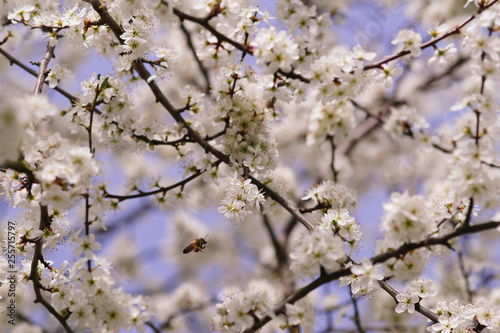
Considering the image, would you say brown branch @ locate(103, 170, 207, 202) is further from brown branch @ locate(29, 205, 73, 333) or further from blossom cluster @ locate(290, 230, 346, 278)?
blossom cluster @ locate(290, 230, 346, 278)

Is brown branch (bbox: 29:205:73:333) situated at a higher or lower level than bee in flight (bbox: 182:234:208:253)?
lower

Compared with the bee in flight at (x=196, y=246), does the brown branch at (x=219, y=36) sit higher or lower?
higher

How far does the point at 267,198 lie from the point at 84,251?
114 centimetres

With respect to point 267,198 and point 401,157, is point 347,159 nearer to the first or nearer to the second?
point 401,157

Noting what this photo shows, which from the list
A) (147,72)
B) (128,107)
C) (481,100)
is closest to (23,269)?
(128,107)

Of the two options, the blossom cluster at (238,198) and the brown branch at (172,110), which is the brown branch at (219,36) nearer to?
the brown branch at (172,110)

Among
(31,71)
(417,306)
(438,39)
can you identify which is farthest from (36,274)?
(438,39)

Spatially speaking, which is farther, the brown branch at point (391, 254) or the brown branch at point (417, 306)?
the brown branch at point (417, 306)

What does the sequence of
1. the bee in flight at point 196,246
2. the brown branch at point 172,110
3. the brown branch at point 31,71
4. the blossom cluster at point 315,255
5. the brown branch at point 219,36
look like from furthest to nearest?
1. the bee in flight at point 196,246
2. the brown branch at point 31,71
3. the brown branch at point 172,110
4. the brown branch at point 219,36
5. the blossom cluster at point 315,255

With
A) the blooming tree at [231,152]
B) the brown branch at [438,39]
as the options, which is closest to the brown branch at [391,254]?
the blooming tree at [231,152]

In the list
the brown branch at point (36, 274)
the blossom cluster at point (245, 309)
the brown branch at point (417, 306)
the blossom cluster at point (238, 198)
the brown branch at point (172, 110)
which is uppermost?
the brown branch at point (172, 110)

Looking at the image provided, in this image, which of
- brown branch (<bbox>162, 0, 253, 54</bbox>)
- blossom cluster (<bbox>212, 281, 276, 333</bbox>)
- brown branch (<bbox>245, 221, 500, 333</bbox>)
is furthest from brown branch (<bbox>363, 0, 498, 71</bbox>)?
blossom cluster (<bbox>212, 281, 276, 333</bbox>)

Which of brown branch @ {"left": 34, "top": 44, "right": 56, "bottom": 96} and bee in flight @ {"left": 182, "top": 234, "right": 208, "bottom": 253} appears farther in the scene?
bee in flight @ {"left": 182, "top": 234, "right": 208, "bottom": 253}

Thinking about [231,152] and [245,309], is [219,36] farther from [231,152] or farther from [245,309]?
[245,309]
